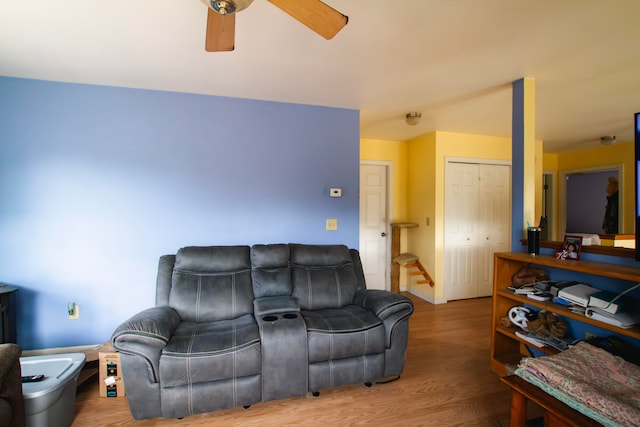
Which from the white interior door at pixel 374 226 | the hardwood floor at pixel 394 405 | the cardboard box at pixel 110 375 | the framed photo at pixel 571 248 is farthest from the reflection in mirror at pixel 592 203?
the cardboard box at pixel 110 375

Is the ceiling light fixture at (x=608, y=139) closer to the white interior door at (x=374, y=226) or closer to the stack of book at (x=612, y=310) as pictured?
the white interior door at (x=374, y=226)

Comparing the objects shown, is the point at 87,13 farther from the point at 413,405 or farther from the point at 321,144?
the point at 413,405

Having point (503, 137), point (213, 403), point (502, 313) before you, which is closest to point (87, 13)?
point (213, 403)

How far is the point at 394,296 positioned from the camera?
2.16 metres

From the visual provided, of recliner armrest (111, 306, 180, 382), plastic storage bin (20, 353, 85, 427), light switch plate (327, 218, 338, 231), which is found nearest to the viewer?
plastic storage bin (20, 353, 85, 427)

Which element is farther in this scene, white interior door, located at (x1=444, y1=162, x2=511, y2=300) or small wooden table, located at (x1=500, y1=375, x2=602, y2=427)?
white interior door, located at (x1=444, y1=162, x2=511, y2=300)

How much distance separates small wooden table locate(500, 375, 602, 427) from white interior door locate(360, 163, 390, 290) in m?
3.01

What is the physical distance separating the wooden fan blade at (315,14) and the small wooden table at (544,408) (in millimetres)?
1714

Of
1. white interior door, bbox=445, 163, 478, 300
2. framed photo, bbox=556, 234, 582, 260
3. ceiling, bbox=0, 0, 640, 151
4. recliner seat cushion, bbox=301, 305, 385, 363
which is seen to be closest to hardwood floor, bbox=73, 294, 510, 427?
recliner seat cushion, bbox=301, 305, 385, 363

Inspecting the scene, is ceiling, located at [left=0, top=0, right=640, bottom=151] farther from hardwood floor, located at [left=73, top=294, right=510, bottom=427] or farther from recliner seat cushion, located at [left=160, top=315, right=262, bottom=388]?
hardwood floor, located at [left=73, top=294, right=510, bottom=427]

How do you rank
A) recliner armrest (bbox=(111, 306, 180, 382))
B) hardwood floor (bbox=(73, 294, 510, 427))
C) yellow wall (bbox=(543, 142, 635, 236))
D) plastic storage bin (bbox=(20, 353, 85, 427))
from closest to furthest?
1. plastic storage bin (bbox=(20, 353, 85, 427))
2. recliner armrest (bbox=(111, 306, 180, 382))
3. hardwood floor (bbox=(73, 294, 510, 427))
4. yellow wall (bbox=(543, 142, 635, 236))

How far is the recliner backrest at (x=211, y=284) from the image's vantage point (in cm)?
214

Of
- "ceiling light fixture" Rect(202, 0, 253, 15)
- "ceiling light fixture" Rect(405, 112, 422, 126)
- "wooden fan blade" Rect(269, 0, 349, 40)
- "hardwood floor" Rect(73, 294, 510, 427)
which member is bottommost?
"hardwood floor" Rect(73, 294, 510, 427)

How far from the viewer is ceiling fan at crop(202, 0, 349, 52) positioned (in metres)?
1.11
